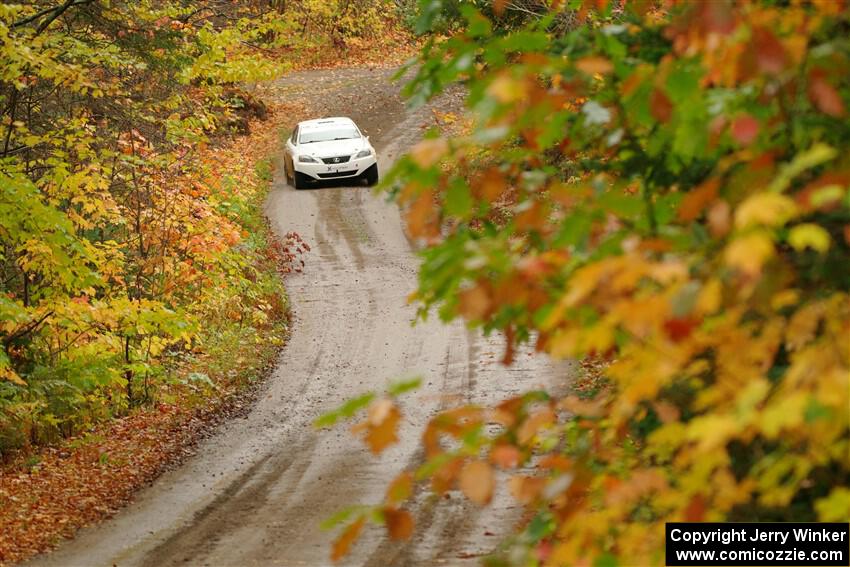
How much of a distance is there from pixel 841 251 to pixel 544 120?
109 cm

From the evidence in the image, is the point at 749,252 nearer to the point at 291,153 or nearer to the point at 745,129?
the point at 745,129

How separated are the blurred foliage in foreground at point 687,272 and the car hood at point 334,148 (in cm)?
2310

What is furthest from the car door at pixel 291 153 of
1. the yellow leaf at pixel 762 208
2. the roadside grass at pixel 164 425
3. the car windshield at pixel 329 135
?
the yellow leaf at pixel 762 208

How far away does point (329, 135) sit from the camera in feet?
89.3

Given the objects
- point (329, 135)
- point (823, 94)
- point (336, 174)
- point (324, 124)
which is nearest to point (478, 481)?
point (823, 94)

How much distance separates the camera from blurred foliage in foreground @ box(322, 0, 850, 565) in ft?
8.43

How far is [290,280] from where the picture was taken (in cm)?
2064

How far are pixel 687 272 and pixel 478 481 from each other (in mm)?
885

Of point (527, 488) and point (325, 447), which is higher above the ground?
point (527, 488)

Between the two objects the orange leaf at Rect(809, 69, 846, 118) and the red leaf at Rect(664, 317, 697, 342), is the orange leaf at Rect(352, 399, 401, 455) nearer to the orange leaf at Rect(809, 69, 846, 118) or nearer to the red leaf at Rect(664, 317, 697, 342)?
the red leaf at Rect(664, 317, 697, 342)

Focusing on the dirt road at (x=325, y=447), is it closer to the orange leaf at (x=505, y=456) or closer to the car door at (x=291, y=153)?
the orange leaf at (x=505, y=456)

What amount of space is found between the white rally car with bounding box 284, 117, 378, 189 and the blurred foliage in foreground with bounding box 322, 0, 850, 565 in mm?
23088

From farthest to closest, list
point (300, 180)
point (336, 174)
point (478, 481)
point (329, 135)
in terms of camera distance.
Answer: point (300, 180) < point (329, 135) < point (336, 174) < point (478, 481)

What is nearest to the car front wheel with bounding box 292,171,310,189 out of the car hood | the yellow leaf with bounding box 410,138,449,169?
the car hood
